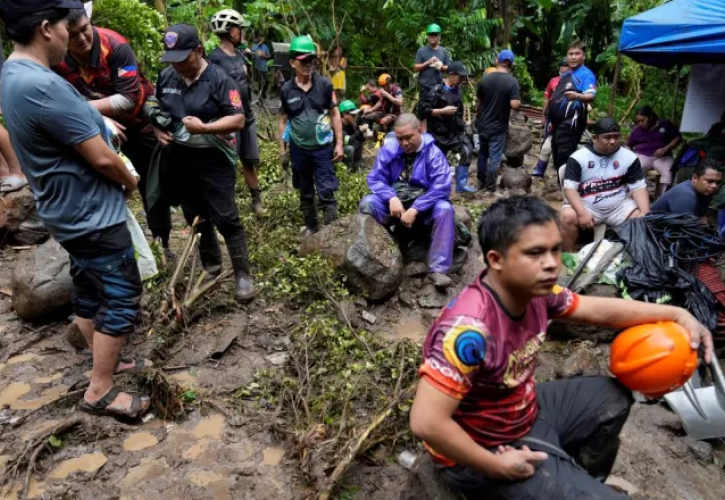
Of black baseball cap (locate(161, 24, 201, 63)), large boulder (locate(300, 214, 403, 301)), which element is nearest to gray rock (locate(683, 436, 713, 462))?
large boulder (locate(300, 214, 403, 301))

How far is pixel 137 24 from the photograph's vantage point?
7270mm

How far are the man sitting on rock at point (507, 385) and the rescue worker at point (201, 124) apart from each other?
246 centimetres

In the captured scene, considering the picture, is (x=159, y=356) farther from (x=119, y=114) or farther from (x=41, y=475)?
(x=119, y=114)

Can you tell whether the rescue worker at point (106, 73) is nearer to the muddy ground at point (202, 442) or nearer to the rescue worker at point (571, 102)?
the muddy ground at point (202, 442)

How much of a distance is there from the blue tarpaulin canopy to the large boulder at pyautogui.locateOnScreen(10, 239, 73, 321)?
632cm

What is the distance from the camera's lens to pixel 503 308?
6.00 feet

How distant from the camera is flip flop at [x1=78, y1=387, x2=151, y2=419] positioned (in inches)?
111

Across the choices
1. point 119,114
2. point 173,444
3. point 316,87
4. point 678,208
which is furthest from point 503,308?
point 316,87

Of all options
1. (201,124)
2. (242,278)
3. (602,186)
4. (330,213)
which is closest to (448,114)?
(330,213)

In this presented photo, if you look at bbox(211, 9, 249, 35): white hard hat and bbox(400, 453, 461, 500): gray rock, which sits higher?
bbox(211, 9, 249, 35): white hard hat

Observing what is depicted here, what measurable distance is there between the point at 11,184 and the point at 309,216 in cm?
301

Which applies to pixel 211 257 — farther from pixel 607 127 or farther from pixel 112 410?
pixel 607 127

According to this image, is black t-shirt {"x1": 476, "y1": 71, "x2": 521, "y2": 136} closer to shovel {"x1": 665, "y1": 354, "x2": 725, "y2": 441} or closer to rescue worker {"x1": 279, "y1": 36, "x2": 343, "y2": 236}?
rescue worker {"x1": 279, "y1": 36, "x2": 343, "y2": 236}

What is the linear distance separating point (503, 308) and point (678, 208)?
11.3 ft
